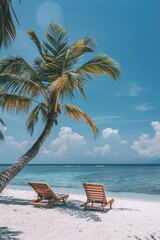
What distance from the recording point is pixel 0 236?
17.2ft

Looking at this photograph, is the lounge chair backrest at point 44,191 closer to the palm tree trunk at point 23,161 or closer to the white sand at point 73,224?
the white sand at point 73,224

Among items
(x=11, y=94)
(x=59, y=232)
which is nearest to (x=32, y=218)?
(x=59, y=232)

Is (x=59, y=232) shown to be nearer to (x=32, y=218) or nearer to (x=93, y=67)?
(x=32, y=218)

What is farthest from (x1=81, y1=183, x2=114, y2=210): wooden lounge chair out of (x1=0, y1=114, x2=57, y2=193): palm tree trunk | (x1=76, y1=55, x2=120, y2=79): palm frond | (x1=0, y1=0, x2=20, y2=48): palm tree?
(x1=0, y1=0, x2=20, y2=48): palm tree

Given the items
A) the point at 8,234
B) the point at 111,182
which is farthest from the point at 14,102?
the point at 111,182

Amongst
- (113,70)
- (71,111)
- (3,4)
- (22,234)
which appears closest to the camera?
(3,4)

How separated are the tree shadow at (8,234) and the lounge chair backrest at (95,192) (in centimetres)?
328

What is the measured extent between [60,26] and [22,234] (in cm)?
676

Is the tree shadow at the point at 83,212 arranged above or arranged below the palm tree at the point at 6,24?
below

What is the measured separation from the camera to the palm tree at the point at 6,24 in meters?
3.26

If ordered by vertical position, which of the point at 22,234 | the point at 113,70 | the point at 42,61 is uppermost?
the point at 42,61

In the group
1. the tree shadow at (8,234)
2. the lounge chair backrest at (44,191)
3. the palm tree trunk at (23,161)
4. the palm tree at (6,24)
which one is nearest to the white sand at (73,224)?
the tree shadow at (8,234)

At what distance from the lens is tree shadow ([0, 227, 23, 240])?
5230 mm

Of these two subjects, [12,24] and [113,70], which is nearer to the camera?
[12,24]
